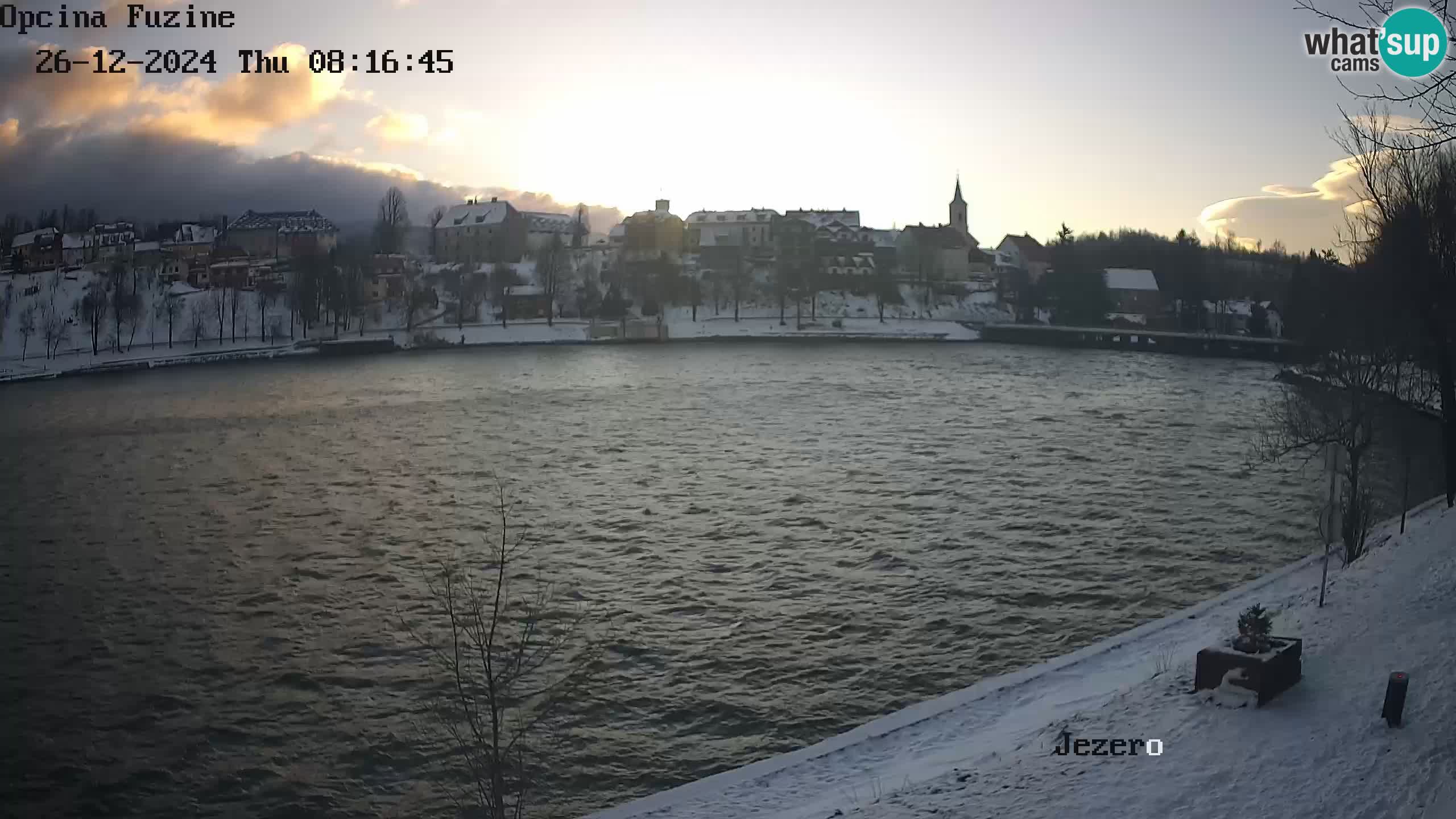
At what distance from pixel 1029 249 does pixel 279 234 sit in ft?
349

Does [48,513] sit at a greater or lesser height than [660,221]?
lesser

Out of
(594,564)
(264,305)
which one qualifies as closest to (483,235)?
(264,305)

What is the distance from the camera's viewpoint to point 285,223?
12975 centimetres

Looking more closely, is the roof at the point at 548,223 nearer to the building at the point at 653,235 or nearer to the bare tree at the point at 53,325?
the building at the point at 653,235

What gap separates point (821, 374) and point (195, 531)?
160 feet

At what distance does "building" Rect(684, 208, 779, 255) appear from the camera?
13725cm

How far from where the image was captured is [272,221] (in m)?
130

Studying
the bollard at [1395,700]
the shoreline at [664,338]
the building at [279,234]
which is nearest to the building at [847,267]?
the shoreline at [664,338]

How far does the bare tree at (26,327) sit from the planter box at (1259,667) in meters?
93.1

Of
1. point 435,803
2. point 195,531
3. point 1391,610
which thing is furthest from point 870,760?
point 195,531

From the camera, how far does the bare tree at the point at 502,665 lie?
432 inches

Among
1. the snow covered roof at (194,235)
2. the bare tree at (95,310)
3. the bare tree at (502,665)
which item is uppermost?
the snow covered roof at (194,235)

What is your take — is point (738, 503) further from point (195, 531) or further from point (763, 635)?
point (195, 531)

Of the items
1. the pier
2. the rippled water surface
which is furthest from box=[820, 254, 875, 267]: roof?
the rippled water surface
